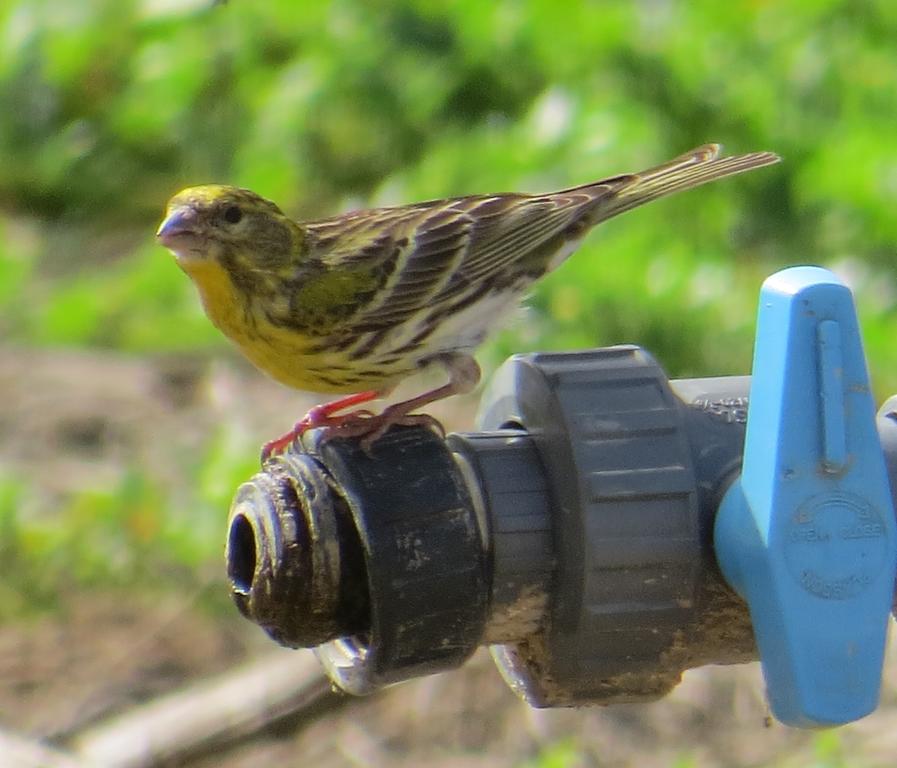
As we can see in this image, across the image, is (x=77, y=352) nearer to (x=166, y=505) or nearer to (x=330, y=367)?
(x=166, y=505)

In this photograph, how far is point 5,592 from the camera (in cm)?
477

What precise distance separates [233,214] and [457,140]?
10.3ft

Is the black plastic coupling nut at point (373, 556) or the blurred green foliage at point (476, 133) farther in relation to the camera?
the blurred green foliage at point (476, 133)

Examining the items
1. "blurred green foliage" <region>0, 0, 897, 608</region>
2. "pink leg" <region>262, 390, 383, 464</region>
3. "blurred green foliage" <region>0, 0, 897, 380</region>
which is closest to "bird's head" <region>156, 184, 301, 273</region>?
"pink leg" <region>262, 390, 383, 464</region>

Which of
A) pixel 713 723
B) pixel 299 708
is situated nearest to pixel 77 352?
pixel 299 708

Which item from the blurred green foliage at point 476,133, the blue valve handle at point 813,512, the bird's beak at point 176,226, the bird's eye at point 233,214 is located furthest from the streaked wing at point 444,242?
the blue valve handle at point 813,512

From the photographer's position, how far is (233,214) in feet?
11.4

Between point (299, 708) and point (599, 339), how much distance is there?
1.61 meters

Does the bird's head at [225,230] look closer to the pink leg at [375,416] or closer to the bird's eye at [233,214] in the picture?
the bird's eye at [233,214]

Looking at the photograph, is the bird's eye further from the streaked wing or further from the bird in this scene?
the streaked wing

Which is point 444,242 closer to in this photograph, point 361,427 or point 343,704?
point 343,704

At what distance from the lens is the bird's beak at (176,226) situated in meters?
Answer: 3.32

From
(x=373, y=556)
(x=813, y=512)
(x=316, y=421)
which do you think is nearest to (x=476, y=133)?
(x=316, y=421)

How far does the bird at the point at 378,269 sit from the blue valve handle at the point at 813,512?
1157 mm
